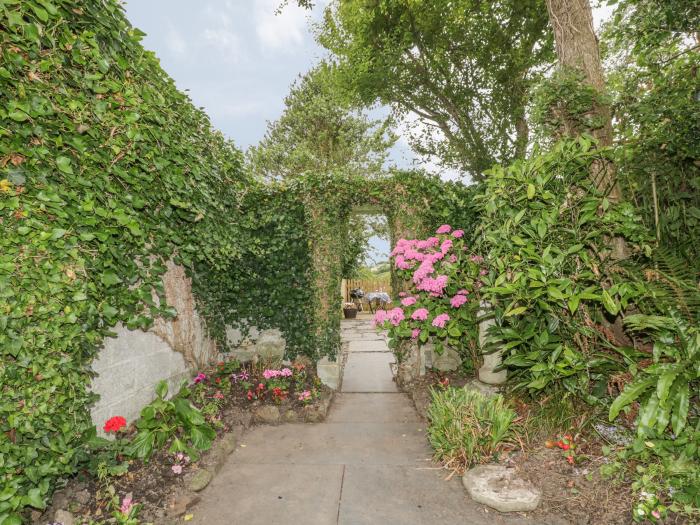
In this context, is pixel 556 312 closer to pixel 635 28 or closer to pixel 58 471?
pixel 58 471

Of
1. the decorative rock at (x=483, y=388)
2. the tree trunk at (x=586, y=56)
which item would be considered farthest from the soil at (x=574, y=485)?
the tree trunk at (x=586, y=56)

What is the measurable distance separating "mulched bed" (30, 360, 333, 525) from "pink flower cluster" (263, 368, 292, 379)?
0.05m

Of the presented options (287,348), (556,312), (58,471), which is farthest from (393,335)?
(58,471)

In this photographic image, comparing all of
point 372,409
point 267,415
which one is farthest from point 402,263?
point 267,415

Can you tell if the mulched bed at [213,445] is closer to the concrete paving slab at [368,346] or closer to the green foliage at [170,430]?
the green foliage at [170,430]

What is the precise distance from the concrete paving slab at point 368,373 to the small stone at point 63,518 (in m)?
3.35

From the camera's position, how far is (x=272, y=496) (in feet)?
8.58

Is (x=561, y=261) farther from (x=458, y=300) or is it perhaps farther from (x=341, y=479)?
(x=341, y=479)

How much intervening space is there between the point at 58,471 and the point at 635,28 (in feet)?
24.5

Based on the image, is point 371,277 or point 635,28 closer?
point 635,28

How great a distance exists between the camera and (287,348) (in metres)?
5.00

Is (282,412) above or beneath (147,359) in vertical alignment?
beneath

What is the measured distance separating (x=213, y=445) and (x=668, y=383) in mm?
3565

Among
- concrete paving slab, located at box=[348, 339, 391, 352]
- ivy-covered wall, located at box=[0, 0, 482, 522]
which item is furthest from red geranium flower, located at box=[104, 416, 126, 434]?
concrete paving slab, located at box=[348, 339, 391, 352]
